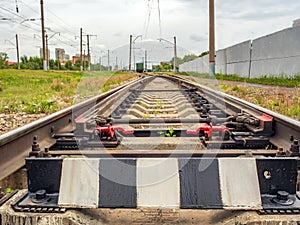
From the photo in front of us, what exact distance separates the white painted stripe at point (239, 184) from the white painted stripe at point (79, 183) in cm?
56

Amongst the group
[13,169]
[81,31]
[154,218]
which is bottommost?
[154,218]

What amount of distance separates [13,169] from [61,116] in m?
1.22

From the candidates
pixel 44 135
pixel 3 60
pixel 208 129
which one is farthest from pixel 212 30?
pixel 3 60

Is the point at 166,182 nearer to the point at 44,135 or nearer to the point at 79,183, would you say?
the point at 79,183

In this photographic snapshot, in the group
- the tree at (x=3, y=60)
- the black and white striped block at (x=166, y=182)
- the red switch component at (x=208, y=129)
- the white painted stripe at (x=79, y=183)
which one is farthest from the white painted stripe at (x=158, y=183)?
the tree at (x=3, y=60)

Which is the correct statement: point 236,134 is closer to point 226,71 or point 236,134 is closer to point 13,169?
point 13,169

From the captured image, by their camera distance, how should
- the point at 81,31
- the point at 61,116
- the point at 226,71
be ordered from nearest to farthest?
1. the point at 61,116
2. the point at 226,71
3. the point at 81,31

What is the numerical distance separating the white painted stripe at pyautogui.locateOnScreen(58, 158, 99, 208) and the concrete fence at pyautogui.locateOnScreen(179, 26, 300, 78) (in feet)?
45.3

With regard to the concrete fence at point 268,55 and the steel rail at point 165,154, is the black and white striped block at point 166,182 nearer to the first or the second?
the steel rail at point 165,154

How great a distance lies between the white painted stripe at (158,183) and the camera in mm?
1518

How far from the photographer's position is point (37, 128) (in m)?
2.66

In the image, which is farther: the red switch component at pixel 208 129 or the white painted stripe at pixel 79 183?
the red switch component at pixel 208 129

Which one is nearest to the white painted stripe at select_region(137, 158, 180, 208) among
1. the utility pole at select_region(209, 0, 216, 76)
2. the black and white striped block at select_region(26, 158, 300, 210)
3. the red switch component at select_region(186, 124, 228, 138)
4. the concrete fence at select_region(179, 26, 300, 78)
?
the black and white striped block at select_region(26, 158, 300, 210)

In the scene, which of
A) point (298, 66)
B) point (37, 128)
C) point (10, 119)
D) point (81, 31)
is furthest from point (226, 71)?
point (81, 31)
